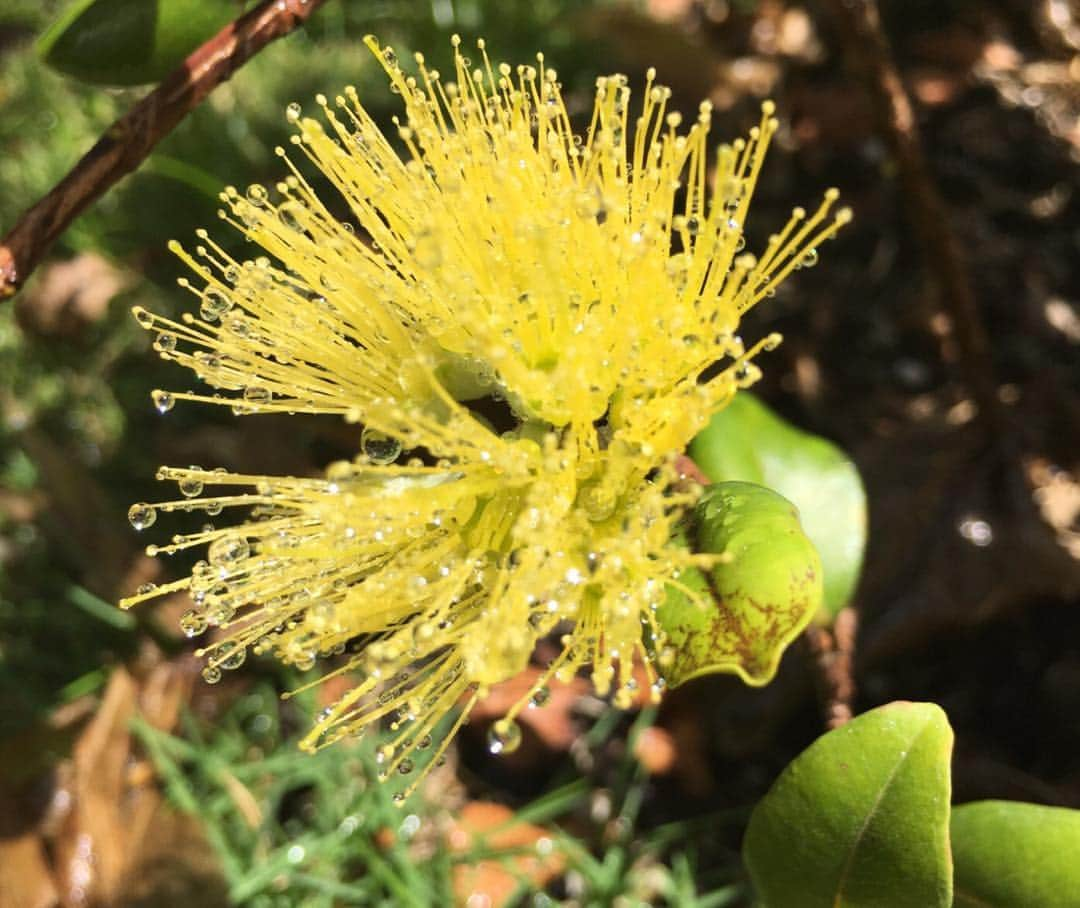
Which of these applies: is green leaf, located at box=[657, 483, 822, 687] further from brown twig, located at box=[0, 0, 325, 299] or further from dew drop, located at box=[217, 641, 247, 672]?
brown twig, located at box=[0, 0, 325, 299]

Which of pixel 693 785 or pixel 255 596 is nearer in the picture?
pixel 255 596

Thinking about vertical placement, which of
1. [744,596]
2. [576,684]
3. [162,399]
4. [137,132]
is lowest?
[576,684]

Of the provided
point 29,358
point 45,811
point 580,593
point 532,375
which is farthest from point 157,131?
point 29,358

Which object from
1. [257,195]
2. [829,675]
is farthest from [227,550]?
[829,675]

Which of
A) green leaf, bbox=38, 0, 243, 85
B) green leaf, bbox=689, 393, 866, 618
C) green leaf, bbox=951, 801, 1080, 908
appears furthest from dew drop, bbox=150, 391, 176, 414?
green leaf, bbox=951, 801, 1080, 908

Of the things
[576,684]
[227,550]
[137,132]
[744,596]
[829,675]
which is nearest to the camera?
[744,596]

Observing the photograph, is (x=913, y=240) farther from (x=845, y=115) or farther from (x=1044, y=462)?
(x=1044, y=462)

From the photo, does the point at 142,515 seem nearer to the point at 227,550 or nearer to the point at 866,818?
the point at 227,550
